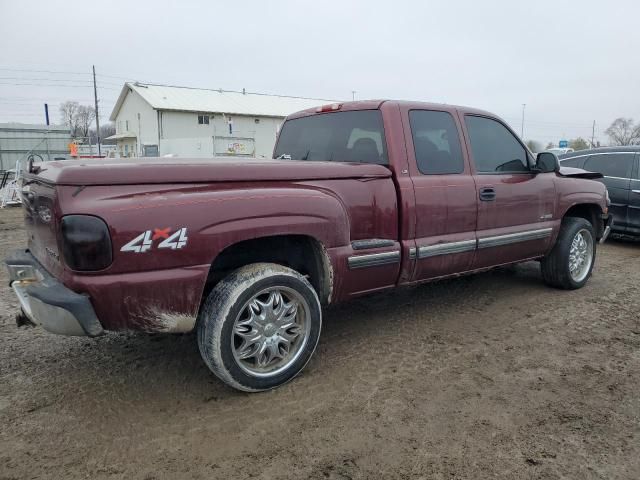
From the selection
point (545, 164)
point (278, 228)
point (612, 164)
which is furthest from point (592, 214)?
point (278, 228)

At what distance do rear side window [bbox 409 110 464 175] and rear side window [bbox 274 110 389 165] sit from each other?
304 millimetres

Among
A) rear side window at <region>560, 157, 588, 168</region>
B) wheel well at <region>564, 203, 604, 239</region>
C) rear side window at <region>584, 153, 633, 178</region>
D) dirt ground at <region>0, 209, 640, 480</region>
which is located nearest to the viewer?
dirt ground at <region>0, 209, 640, 480</region>

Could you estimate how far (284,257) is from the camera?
344 cm

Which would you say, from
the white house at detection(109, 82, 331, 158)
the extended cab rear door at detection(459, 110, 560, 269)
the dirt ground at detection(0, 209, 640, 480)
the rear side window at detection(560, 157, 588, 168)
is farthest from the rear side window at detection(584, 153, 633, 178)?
the white house at detection(109, 82, 331, 158)

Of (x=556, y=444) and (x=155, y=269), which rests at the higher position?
(x=155, y=269)

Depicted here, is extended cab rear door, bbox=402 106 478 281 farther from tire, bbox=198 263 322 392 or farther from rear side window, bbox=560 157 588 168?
rear side window, bbox=560 157 588 168

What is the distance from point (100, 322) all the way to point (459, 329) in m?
2.81

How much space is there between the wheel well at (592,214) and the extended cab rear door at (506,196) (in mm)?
729

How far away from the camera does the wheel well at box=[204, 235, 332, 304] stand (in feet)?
10.5

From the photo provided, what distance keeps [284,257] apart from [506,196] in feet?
7.32

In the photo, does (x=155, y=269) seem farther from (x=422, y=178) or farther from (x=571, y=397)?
(x=571, y=397)

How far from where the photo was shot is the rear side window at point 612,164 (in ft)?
26.6

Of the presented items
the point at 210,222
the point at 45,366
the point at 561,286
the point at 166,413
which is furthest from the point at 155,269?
the point at 561,286

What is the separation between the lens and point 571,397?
119 inches
